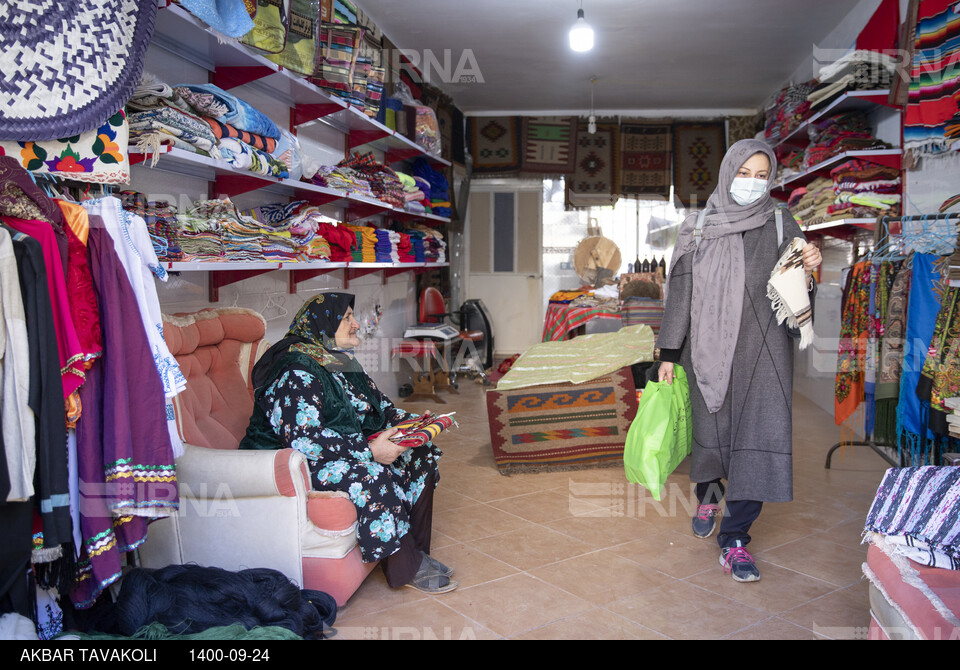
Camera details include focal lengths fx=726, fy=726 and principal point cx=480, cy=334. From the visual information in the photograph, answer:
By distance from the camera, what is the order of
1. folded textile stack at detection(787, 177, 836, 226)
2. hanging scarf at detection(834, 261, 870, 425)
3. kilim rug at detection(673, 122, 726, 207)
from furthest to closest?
kilim rug at detection(673, 122, 726, 207) < folded textile stack at detection(787, 177, 836, 226) < hanging scarf at detection(834, 261, 870, 425)

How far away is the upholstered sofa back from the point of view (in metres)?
2.42

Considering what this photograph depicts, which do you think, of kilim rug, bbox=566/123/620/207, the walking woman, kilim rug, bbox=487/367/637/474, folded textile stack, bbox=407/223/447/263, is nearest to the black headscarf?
the walking woman

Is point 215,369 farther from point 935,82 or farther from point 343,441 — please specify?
point 935,82

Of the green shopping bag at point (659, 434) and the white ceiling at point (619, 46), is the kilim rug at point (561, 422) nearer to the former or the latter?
the green shopping bag at point (659, 434)

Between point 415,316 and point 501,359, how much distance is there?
→ 166 centimetres

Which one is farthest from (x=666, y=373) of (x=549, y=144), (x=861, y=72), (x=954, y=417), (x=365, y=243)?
(x=549, y=144)

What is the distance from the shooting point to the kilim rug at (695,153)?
24.7 ft

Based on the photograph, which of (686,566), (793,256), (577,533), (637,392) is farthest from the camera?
(637,392)

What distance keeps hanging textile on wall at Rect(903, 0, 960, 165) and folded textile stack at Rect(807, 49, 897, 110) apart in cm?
46

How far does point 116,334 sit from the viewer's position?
5.54 ft

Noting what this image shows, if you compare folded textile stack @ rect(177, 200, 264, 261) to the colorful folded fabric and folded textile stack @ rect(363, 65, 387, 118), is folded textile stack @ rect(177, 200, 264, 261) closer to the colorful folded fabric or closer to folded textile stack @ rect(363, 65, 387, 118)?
the colorful folded fabric

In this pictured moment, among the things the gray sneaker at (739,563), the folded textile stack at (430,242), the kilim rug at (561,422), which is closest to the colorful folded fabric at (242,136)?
the kilim rug at (561,422)

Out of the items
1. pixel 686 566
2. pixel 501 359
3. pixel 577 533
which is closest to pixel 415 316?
pixel 501 359

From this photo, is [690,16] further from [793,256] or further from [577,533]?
[577,533]
